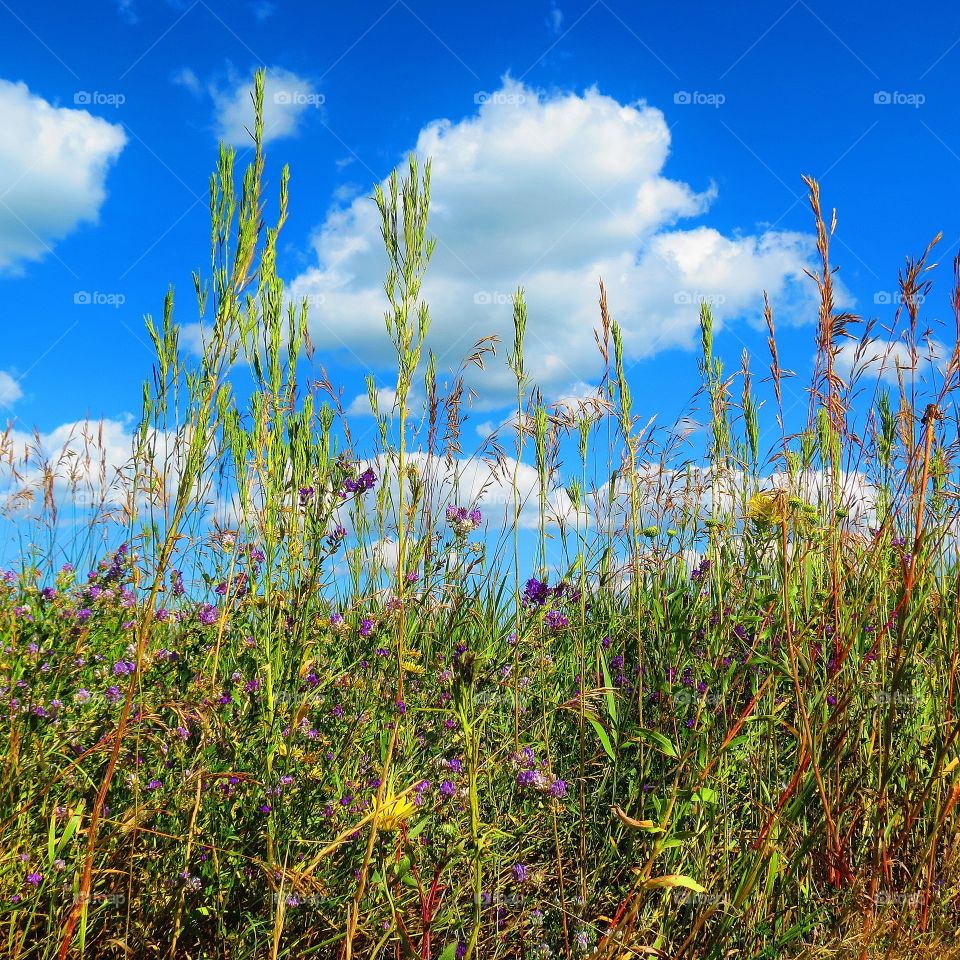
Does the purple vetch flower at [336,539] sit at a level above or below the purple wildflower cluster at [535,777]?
above

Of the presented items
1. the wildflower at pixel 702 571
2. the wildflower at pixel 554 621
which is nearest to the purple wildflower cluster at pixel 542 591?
the wildflower at pixel 554 621

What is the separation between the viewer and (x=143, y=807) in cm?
193

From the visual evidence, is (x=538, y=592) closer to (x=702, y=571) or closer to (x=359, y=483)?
(x=359, y=483)

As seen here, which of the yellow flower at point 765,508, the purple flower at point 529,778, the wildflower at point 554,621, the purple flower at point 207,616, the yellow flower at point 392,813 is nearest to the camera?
the yellow flower at point 392,813

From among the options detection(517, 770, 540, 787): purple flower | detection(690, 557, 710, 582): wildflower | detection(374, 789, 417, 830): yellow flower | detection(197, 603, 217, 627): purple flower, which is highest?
detection(690, 557, 710, 582): wildflower

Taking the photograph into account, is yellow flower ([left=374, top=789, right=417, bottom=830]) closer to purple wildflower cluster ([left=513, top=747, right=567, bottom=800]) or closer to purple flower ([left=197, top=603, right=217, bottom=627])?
purple wildflower cluster ([left=513, top=747, right=567, bottom=800])

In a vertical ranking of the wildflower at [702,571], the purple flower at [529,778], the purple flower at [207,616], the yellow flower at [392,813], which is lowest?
the yellow flower at [392,813]

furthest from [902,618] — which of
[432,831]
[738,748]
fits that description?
[432,831]

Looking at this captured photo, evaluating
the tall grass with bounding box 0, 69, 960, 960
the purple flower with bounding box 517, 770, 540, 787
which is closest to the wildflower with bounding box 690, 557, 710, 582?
the tall grass with bounding box 0, 69, 960, 960

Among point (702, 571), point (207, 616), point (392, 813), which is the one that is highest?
point (702, 571)

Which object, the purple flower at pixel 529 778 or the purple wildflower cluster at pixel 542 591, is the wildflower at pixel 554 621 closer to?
the purple wildflower cluster at pixel 542 591

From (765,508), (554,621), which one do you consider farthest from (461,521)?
(765,508)

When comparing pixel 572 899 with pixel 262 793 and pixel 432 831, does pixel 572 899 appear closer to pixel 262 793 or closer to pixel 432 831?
pixel 432 831

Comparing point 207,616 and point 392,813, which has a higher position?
point 207,616
